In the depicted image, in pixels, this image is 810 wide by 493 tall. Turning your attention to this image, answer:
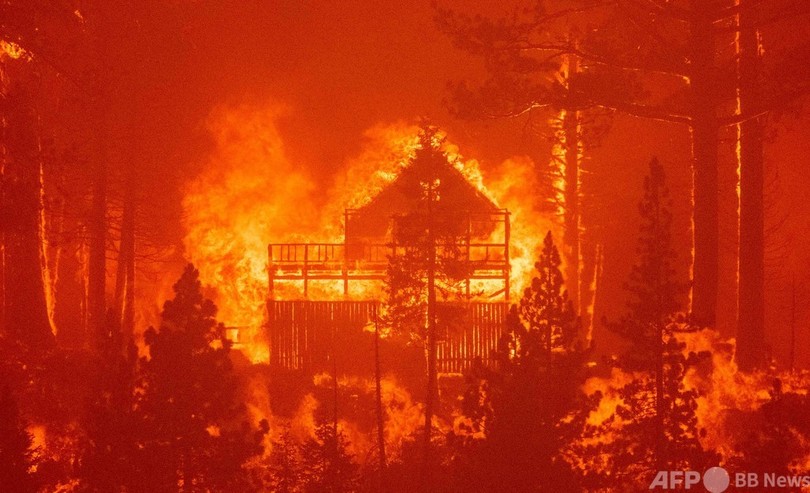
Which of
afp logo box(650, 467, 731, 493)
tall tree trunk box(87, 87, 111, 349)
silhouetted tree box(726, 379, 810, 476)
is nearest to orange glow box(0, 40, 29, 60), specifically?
tall tree trunk box(87, 87, 111, 349)

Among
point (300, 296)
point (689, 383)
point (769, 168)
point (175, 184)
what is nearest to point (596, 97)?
point (689, 383)

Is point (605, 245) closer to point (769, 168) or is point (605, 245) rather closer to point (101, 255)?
point (769, 168)

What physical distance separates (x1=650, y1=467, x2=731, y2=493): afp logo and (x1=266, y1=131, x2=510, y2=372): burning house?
623cm

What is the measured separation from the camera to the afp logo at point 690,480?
42.7ft

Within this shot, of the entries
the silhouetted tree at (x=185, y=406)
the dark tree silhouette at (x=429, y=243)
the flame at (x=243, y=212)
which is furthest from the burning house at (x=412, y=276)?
the silhouetted tree at (x=185, y=406)

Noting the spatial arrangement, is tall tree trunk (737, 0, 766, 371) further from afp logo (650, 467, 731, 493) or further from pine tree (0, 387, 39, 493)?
pine tree (0, 387, 39, 493)

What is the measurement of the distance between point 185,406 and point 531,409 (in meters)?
5.19

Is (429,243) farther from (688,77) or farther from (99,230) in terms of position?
(99,230)

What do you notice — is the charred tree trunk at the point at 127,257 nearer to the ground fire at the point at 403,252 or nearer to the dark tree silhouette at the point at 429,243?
the ground fire at the point at 403,252

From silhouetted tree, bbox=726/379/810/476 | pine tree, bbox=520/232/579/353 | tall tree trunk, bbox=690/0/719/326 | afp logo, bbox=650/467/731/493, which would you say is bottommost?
afp logo, bbox=650/467/731/493

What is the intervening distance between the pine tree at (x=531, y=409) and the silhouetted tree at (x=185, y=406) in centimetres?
358

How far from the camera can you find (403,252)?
84.1 ft

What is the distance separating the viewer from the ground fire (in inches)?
500

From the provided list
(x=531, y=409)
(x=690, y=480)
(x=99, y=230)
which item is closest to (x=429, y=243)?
(x=531, y=409)
